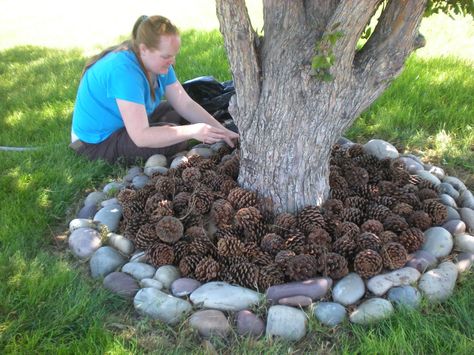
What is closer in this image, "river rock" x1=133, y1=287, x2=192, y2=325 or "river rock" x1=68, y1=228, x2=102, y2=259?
"river rock" x1=133, y1=287, x2=192, y2=325

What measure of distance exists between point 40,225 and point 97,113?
3.41ft

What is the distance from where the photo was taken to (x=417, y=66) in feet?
15.8

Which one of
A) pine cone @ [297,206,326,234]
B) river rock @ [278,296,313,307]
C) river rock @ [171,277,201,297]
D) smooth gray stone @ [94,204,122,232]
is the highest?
pine cone @ [297,206,326,234]

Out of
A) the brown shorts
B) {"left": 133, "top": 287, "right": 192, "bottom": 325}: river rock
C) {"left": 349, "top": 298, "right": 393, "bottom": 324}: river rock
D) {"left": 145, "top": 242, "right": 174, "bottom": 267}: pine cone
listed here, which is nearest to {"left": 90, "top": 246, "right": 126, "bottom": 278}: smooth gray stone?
{"left": 145, "top": 242, "right": 174, "bottom": 267}: pine cone

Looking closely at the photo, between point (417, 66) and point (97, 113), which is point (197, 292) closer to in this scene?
point (97, 113)

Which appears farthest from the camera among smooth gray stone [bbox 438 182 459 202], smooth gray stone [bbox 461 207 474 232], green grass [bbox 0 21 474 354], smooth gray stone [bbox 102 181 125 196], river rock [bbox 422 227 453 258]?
smooth gray stone [bbox 102 181 125 196]

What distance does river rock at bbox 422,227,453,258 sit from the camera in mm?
2611

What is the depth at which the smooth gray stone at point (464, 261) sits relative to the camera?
2.51 meters

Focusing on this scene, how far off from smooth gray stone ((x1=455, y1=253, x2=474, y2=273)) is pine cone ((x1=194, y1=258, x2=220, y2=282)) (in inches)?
50.2

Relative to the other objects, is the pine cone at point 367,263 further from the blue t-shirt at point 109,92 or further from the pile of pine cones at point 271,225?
the blue t-shirt at point 109,92

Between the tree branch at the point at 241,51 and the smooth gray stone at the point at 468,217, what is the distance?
1.45 m

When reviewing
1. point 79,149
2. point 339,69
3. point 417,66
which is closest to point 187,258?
point 339,69

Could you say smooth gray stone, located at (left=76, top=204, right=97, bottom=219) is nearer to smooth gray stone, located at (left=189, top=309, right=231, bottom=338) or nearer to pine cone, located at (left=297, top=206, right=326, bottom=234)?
smooth gray stone, located at (left=189, top=309, right=231, bottom=338)

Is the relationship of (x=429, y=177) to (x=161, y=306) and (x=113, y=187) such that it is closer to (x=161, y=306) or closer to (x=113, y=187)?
(x=161, y=306)
